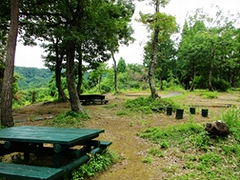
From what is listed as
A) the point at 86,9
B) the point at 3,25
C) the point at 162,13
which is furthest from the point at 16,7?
the point at 162,13

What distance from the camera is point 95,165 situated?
125 inches

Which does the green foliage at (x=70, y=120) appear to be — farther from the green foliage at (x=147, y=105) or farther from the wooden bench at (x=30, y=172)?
the wooden bench at (x=30, y=172)

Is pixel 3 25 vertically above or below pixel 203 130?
above

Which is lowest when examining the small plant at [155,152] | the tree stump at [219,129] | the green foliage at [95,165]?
the small plant at [155,152]

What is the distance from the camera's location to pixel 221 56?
20328 millimetres

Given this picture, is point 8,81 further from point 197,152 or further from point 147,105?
point 147,105

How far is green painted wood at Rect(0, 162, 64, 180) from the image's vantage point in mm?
2061

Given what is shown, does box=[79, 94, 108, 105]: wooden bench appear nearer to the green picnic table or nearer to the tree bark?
the tree bark

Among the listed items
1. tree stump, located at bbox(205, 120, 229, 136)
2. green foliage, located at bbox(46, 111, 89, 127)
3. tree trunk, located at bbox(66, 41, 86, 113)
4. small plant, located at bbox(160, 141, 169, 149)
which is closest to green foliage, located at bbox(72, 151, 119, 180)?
small plant, located at bbox(160, 141, 169, 149)

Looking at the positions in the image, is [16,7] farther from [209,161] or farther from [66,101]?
[66,101]

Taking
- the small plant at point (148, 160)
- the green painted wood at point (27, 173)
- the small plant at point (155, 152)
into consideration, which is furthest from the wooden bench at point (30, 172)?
the small plant at point (155, 152)

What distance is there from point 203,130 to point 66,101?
35.3 ft

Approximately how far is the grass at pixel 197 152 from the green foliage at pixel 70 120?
2.94 meters

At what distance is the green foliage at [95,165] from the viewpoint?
2.86 metres
